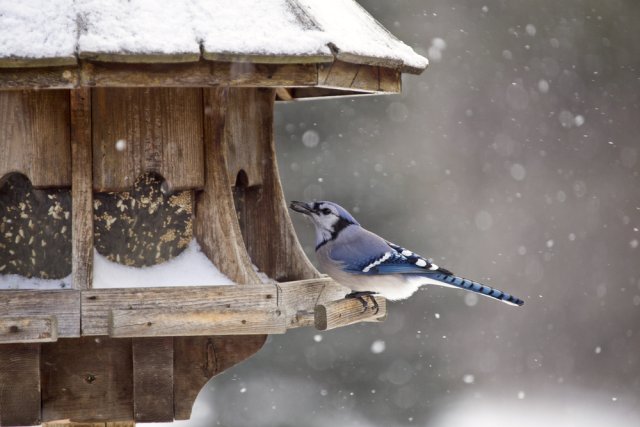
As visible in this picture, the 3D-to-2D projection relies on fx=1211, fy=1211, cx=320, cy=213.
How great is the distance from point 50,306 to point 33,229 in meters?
0.46

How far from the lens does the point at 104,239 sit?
4.01m

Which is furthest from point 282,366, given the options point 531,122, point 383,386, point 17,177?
point 17,177

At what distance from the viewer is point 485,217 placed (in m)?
9.75

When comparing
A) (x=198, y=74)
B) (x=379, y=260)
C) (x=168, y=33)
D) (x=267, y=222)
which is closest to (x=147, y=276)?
(x=267, y=222)

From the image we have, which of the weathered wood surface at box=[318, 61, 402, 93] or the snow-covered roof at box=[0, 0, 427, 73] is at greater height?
the snow-covered roof at box=[0, 0, 427, 73]

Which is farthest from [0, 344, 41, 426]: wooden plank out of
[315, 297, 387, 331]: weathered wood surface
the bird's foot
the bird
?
the bird

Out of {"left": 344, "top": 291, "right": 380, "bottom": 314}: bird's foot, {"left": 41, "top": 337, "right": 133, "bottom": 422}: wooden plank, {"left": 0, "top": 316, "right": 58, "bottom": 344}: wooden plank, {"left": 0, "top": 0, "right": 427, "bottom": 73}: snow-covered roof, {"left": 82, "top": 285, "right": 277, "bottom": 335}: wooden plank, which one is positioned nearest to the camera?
{"left": 0, "top": 0, "right": 427, "bottom": 73}: snow-covered roof

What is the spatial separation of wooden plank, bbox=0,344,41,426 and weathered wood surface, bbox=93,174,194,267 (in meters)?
0.42

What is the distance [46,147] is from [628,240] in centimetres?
748

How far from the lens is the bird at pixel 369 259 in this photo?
4758 mm

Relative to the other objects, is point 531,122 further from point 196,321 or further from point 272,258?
point 196,321

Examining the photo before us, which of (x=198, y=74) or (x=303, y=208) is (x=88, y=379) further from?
(x=303, y=208)

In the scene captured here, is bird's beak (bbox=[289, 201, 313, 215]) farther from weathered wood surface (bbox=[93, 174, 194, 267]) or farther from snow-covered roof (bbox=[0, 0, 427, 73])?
snow-covered roof (bbox=[0, 0, 427, 73])

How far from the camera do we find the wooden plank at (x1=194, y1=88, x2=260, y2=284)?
3.96 meters
